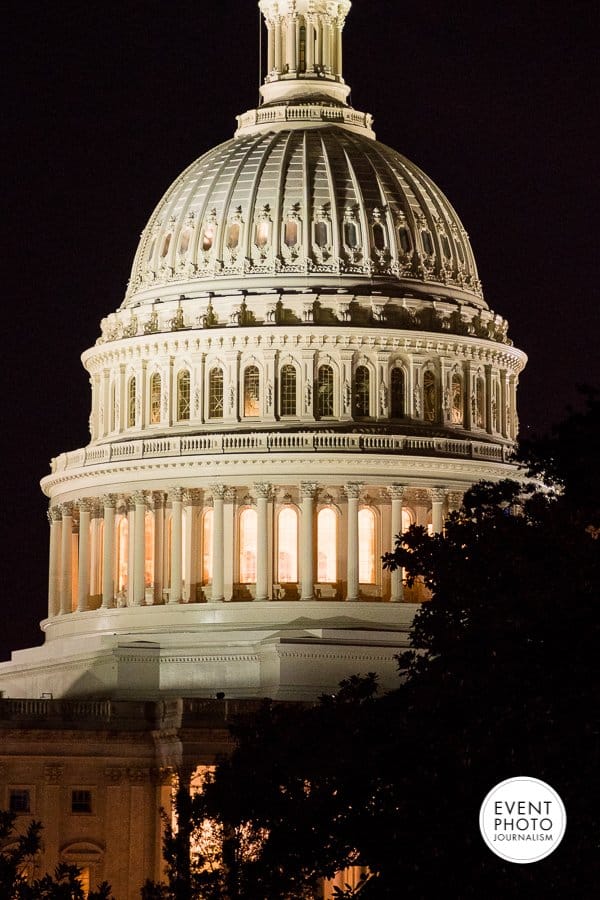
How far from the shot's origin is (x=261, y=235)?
167 m

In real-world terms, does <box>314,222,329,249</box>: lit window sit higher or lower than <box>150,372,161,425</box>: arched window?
higher

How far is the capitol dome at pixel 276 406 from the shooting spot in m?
160

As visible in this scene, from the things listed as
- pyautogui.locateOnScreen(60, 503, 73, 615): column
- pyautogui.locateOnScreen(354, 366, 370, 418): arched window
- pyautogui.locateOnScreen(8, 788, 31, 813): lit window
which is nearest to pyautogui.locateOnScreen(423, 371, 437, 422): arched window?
pyautogui.locateOnScreen(354, 366, 370, 418): arched window

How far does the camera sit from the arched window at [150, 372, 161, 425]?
167 m

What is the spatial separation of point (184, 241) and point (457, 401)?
15495mm

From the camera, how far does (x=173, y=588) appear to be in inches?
6373

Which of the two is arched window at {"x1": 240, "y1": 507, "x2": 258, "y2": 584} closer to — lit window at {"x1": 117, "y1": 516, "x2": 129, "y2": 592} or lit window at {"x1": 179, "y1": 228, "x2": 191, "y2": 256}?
lit window at {"x1": 117, "y1": 516, "x2": 129, "y2": 592}

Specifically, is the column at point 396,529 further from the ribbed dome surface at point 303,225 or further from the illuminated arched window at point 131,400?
the illuminated arched window at point 131,400

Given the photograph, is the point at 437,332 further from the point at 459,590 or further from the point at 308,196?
the point at 459,590

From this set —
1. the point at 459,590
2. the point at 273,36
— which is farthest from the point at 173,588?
the point at 459,590

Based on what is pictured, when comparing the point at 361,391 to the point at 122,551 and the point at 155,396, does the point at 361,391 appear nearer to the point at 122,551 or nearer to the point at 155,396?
the point at 155,396

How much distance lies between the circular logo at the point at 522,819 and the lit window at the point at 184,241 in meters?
81.2

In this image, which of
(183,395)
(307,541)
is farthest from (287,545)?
(183,395)

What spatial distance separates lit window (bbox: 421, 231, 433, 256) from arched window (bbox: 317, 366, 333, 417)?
8.41 metres
